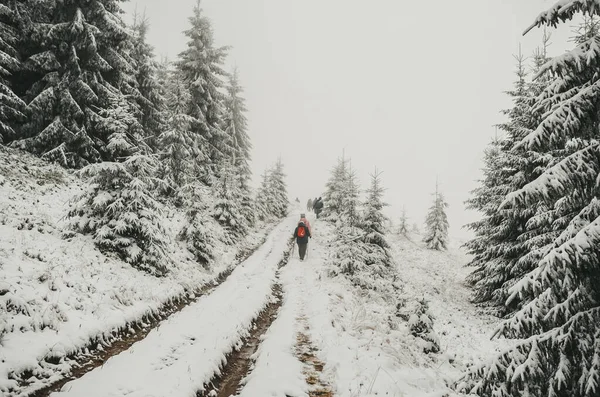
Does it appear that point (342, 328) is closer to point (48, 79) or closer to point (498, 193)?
point (498, 193)

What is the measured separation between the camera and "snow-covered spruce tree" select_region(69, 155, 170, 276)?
35.4 ft

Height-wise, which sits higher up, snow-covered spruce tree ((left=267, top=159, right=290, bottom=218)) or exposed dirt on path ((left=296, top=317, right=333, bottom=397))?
snow-covered spruce tree ((left=267, top=159, right=290, bottom=218))

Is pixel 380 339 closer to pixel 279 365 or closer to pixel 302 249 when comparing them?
pixel 279 365

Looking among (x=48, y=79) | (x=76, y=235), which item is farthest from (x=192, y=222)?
(x=48, y=79)

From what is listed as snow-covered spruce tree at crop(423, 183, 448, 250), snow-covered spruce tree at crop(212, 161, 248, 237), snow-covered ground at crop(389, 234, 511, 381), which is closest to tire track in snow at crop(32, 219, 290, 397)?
snow-covered ground at crop(389, 234, 511, 381)

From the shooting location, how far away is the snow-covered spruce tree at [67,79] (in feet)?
55.0

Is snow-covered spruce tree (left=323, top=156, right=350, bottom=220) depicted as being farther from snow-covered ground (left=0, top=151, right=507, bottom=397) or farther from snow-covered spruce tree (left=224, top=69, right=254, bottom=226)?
snow-covered ground (left=0, top=151, right=507, bottom=397)

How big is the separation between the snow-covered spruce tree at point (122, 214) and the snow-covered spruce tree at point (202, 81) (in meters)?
13.9

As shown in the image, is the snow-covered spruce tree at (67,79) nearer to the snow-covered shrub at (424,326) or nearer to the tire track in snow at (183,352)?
the tire track in snow at (183,352)

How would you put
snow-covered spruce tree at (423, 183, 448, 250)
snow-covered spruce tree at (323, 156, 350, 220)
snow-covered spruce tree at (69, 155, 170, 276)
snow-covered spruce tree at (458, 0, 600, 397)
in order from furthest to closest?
snow-covered spruce tree at (323, 156, 350, 220)
snow-covered spruce tree at (423, 183, 448, 250)
snow-covered spruce tree at (69, 155, 170, 276)
snow-covered spruce tree at (458, 0, 600, 397)

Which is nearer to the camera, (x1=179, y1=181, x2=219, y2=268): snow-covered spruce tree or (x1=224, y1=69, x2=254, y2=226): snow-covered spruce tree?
(x1=179, y1=181, x2=219, y2=268): snow-covered spruce tree

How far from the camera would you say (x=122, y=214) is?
428 inches

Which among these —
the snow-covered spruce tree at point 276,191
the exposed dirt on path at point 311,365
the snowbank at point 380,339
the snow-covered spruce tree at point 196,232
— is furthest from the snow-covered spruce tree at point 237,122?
the exposed dirt on path at point 311,365

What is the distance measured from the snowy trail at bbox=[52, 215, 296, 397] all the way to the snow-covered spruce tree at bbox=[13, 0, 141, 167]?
11.8 m
